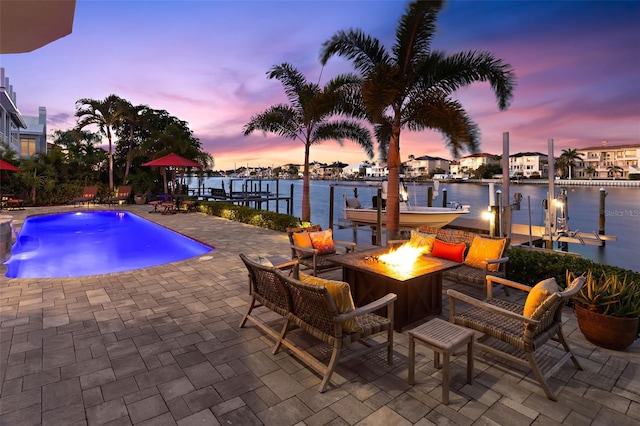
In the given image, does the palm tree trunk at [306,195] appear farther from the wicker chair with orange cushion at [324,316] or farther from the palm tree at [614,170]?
the palm tree at [614,170]

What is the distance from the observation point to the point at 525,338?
2.92 m

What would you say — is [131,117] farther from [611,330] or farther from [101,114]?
[611,330]

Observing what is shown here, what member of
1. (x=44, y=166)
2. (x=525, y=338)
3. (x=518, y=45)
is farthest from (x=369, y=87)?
(x=44, y=166)

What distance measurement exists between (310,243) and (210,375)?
3.38 meters

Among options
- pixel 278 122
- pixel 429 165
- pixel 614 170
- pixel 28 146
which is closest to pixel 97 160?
pixel 278 122

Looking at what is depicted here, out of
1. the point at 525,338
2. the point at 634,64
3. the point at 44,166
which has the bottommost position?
the point at 525,338

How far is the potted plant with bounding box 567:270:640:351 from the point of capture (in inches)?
143

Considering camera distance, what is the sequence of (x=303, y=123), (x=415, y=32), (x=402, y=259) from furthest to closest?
1. (x=303, y=123)
2. (x=415, y=32)
3. (x=402, y=259)

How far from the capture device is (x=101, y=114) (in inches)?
880

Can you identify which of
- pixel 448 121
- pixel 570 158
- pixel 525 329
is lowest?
pixel 525 329

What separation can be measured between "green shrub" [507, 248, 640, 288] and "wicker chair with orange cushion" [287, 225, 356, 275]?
277 cm

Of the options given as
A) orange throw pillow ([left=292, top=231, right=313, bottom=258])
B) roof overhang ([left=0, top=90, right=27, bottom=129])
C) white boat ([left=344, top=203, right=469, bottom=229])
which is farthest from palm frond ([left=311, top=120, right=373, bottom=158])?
roof overhang ([left=0, top=90, right=27, bottom=129])

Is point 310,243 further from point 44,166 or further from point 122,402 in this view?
point 44,166

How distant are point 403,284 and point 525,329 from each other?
1.40m
